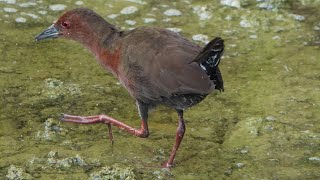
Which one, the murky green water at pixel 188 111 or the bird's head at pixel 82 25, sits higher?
the bird's head at pixel 82 25

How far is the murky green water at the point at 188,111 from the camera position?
4.79m

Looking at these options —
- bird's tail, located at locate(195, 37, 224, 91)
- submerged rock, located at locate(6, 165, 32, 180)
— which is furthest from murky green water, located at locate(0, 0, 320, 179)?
bird's tail, located at locate(195, 37, 224, 91)

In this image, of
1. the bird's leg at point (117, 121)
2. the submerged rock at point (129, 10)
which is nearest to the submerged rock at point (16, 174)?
the bird's leg at point (117, 121)

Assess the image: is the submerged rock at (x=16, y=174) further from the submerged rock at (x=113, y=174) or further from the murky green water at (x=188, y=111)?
the submerged rock at (x=113, y=174)

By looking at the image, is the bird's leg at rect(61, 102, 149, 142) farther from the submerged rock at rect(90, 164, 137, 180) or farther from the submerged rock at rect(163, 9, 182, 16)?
the submerged rock at rect(163, 9, 182, 16)

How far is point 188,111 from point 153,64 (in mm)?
1084

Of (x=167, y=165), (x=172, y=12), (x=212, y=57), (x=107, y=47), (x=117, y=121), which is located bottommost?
(x=172, y=12)

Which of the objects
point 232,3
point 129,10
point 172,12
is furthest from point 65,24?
point 232,3

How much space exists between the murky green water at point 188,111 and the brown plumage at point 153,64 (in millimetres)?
221

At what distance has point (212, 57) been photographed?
14.8ft

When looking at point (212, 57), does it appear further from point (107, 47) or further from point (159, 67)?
point (107, 47)

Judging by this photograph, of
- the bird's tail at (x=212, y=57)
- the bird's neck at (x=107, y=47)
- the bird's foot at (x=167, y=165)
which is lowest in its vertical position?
the bird's foot at (x=167, y=165)

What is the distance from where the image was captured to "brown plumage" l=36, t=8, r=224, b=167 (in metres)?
4.49

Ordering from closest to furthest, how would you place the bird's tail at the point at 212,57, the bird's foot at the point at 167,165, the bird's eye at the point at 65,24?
the bird's tail at the point at 212,57
the bird's foot at the point at 167,165
the bird's eye at the point at 65,24
